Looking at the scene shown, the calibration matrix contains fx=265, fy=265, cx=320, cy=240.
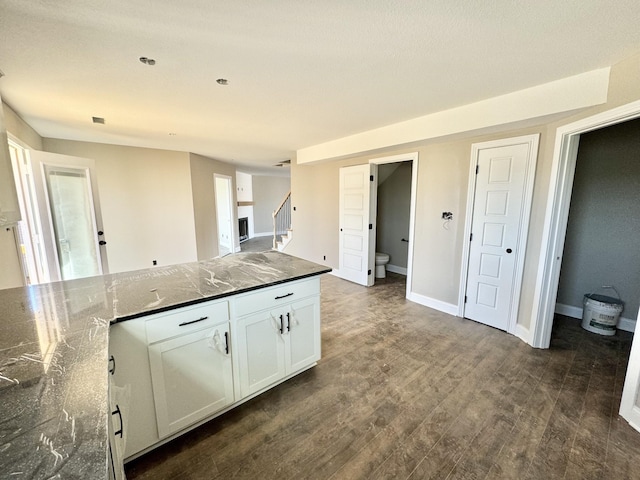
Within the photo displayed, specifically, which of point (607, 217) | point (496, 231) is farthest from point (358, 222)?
point (607, 217)

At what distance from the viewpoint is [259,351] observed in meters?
1.87

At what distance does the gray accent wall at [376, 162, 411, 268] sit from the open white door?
3458mm

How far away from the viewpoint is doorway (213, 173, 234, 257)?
6824 mm

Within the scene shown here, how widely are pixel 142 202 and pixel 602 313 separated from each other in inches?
259

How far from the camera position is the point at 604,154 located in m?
2.92

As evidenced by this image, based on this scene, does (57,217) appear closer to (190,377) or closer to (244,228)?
(190,377)

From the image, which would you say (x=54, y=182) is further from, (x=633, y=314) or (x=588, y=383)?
(x=633, y=314)

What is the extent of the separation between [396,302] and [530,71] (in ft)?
9.34

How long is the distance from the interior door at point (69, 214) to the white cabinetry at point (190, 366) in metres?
2.56

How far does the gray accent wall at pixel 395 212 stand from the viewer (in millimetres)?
4965

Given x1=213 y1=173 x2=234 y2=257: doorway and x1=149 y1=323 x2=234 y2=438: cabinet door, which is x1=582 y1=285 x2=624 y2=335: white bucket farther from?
x1=213 y1=173 x2=234 y2=257: doorway

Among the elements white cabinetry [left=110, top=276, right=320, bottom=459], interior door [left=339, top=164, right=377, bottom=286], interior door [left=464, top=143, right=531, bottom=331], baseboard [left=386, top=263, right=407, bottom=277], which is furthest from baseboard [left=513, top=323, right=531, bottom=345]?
baseboard [left=386, top=263, right=407, bottom=277]

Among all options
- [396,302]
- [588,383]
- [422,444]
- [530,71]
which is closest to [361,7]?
[530,71]

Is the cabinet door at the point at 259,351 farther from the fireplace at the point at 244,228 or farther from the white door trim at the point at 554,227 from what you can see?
the fireplace at the point at 244,228
